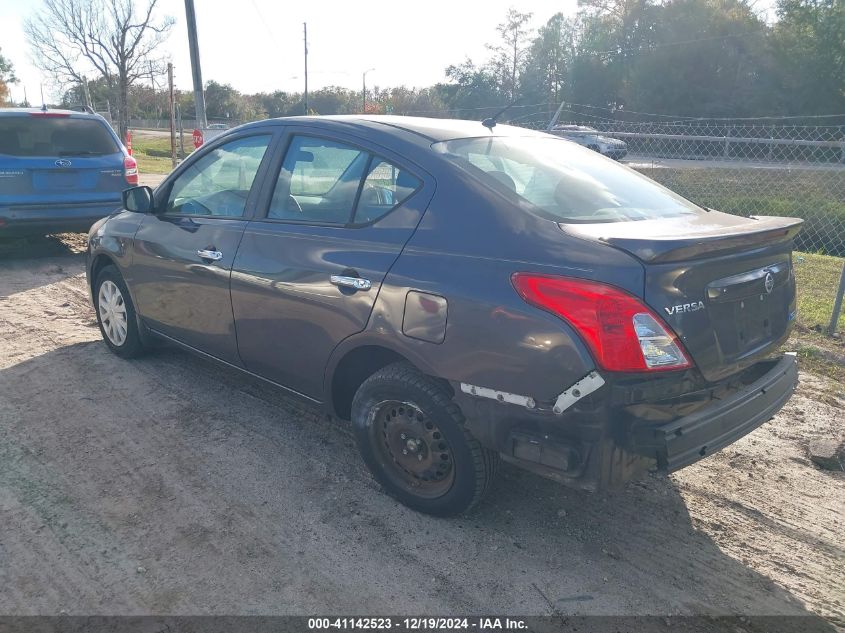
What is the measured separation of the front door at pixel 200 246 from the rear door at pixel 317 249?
0.16 metres

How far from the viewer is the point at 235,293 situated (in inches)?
155

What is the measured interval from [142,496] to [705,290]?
2.71 meters

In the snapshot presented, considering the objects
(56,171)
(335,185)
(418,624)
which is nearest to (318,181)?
(335,185)

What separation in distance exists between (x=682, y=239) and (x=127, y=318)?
3.93 m

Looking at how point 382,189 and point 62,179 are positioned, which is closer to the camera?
point 382,189

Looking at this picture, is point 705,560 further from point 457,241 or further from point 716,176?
point 716,176

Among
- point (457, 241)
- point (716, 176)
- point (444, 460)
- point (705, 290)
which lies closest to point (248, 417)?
point (444, 460)

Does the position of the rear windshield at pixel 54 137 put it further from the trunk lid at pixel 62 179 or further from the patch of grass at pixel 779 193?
the patch of grass at pixel 779 193

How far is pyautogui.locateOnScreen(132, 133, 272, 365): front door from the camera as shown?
13.2 ft

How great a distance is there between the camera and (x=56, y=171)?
797cm

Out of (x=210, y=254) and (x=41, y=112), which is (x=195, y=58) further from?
(x=210, y=254)

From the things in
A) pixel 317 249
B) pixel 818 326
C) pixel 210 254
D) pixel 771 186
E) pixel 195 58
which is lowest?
pixel 818 326

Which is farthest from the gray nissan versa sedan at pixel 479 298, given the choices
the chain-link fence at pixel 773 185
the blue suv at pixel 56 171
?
the chain-link fence at pixel 773 185

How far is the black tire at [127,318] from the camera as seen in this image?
5.04 m
